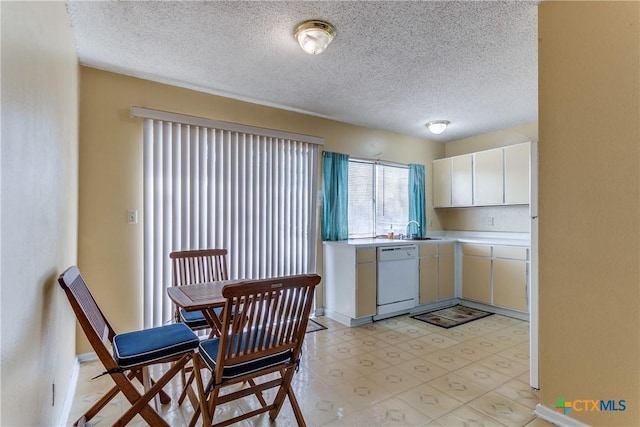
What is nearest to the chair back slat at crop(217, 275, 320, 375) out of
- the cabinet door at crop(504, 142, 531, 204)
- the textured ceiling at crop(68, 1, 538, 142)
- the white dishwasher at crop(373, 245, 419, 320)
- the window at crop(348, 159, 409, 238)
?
the textured ceiling at crop(68, 1, 538, 142)

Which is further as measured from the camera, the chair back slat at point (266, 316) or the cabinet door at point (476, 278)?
the cabinet door at point (476, 278)

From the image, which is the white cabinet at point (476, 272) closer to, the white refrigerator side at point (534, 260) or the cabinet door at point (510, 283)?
the cabinet door at point (510, 283)

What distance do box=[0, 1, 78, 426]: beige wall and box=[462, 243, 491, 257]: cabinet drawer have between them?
14.3 ft

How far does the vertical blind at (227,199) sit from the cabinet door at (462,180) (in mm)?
2276

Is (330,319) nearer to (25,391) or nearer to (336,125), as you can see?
(336,125)

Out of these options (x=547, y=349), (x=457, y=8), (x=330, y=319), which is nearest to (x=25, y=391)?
(x=547, y=349)

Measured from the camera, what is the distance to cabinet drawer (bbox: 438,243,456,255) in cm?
449

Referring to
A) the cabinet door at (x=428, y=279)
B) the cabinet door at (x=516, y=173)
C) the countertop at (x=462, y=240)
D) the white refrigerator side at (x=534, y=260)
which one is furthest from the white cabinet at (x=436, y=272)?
the white refrigerator side at (x=534, y=260)

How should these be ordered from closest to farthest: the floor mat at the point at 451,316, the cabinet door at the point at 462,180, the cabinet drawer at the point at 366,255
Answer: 1. the cabinet drawer at the point at 366,255
2. the floor mat at the point at 451,316
3. the cabinet door at the point at 462,180

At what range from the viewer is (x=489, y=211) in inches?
192

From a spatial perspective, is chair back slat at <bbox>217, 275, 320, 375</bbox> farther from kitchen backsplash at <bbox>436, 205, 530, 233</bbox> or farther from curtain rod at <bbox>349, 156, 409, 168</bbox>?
kitchen backsplash at <bbox>436, 205, 530, 233</bbox>

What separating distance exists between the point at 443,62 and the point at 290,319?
2.32 m

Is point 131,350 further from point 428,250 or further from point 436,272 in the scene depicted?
point 436,272

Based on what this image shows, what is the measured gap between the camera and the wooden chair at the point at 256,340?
160 cm
